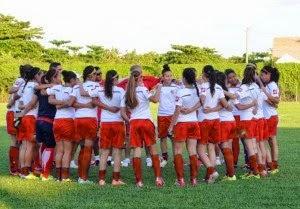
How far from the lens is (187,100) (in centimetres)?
1096

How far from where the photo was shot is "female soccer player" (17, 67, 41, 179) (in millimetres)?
11773

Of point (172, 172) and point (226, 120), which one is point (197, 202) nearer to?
point (226, 120)

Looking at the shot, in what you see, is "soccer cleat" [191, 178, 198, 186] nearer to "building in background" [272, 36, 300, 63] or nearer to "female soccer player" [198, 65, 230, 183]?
"female soccer player" [198, 65, 230, 183]

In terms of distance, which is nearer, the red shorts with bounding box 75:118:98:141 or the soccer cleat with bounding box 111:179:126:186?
the soccer cleat with bounding box 111:179:126:186

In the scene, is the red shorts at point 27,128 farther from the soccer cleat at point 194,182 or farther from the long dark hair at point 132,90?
the soccer cleat at point 194,182

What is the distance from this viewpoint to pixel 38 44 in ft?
204

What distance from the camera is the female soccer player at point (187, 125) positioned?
10938 millimetres

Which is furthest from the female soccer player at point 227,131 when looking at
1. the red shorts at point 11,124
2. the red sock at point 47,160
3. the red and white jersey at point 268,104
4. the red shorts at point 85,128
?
the red shorts at point 11,124

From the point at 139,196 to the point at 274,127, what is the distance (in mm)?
3903

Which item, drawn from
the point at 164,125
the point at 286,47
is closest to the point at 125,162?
the point at 164,125

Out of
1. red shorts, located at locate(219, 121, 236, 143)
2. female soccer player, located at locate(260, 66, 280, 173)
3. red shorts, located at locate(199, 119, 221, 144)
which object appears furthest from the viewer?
female soccer player, located at locate(260, 66, 280, 173)

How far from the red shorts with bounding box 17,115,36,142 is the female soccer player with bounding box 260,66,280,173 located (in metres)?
4.06

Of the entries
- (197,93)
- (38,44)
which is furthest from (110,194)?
(38,44)

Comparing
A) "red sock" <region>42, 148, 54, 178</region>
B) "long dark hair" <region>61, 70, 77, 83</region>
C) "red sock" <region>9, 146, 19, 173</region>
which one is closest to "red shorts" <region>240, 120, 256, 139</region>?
"long dark hair" <region>61, 70, 77, 83</region>
